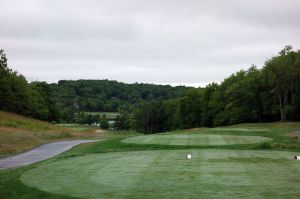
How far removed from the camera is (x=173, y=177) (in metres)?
15.4

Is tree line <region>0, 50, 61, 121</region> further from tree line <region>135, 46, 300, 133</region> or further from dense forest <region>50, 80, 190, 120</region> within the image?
dense forest <region>50, 80, 190, 120</region>

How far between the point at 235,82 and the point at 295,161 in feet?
291

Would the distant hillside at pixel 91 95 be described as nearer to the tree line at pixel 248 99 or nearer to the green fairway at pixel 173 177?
the tree line at pixel 248 99

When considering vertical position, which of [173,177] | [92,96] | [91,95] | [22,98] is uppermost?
[91,95]

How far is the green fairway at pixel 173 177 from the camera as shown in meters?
12.7

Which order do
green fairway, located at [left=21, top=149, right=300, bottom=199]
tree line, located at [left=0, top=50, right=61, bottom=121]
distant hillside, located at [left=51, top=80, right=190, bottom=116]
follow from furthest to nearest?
distant hillside, located at [left=51, top=80, right=190, bottom=116]
tree line, located at [left=0, top=50, right=61, bottom=121]
green fairway, located at [left=21, top=149, right=300, bottom=199]

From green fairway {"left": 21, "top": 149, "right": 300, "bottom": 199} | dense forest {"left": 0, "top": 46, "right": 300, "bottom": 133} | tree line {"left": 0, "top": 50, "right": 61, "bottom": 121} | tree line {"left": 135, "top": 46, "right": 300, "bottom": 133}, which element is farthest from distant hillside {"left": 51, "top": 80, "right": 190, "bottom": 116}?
green fairway {"left": 21, "top": 149, "right": 300, "bottom": 199}

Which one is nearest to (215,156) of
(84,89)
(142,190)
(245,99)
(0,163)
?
(142,190)

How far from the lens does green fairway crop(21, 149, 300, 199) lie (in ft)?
41.6

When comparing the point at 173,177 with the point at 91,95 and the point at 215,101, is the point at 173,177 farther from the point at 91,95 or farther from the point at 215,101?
the point at 91,95

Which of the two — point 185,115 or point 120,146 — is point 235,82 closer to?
point 185,115

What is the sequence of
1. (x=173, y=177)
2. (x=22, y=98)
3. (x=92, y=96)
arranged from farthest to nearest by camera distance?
(x=92, y=96)
(x=22, y=98)
(x=173, y=177)

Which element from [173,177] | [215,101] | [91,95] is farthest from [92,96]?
[173,177]

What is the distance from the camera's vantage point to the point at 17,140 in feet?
150
